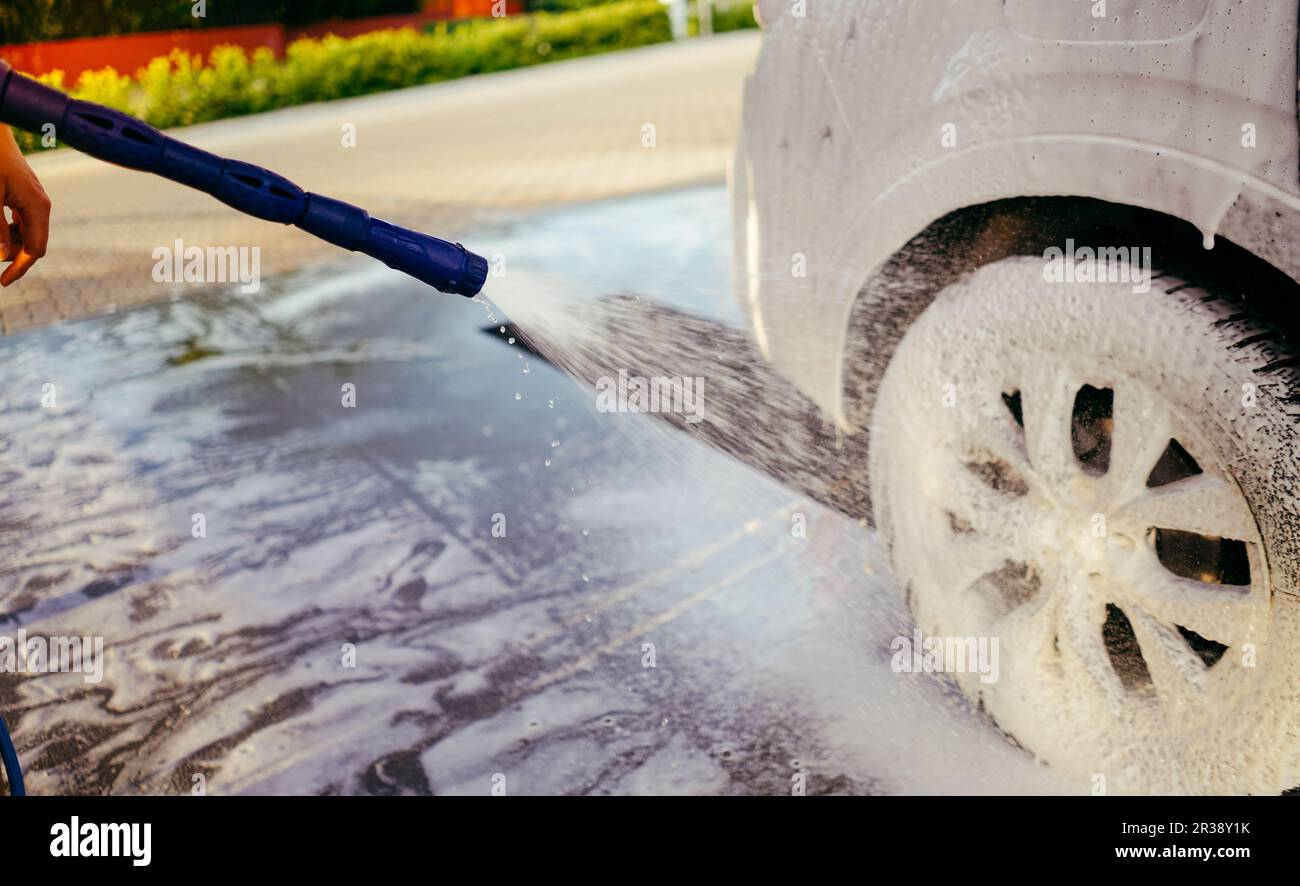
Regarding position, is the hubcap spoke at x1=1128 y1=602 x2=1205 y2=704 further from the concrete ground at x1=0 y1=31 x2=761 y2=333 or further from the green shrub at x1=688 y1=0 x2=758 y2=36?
the green shrub at x1=688 y1=0 x2=758 y2=36

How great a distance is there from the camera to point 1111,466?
1.99 metres

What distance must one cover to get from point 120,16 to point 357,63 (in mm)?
6791

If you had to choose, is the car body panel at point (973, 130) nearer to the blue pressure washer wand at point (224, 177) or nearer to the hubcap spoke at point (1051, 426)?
the hubcap spoke at point (1051, 426)

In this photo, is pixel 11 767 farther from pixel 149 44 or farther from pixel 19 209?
pixel 149 44

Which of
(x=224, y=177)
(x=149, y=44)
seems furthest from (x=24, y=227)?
(x=149, y=44)

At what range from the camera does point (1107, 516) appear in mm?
2018

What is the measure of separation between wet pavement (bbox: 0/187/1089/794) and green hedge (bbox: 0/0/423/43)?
70.2 inches

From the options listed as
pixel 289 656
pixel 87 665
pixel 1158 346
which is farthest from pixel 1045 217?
pixel 87 665

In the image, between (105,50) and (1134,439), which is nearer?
(1134,439)

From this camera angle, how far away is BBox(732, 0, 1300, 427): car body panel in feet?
5.36

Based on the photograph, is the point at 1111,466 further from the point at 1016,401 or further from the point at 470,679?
the point at 470,679

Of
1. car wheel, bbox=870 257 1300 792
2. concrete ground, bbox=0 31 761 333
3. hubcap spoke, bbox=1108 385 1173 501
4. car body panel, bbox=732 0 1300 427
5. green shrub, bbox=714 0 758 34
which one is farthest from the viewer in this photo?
green shrub, bbox=714 0 758 34

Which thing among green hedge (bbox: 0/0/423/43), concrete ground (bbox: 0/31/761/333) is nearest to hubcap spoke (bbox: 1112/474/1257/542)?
concrete ground (bbox: 0/31/761/333)

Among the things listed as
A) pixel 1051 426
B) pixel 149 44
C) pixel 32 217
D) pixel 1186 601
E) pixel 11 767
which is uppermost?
pixel 149 44
